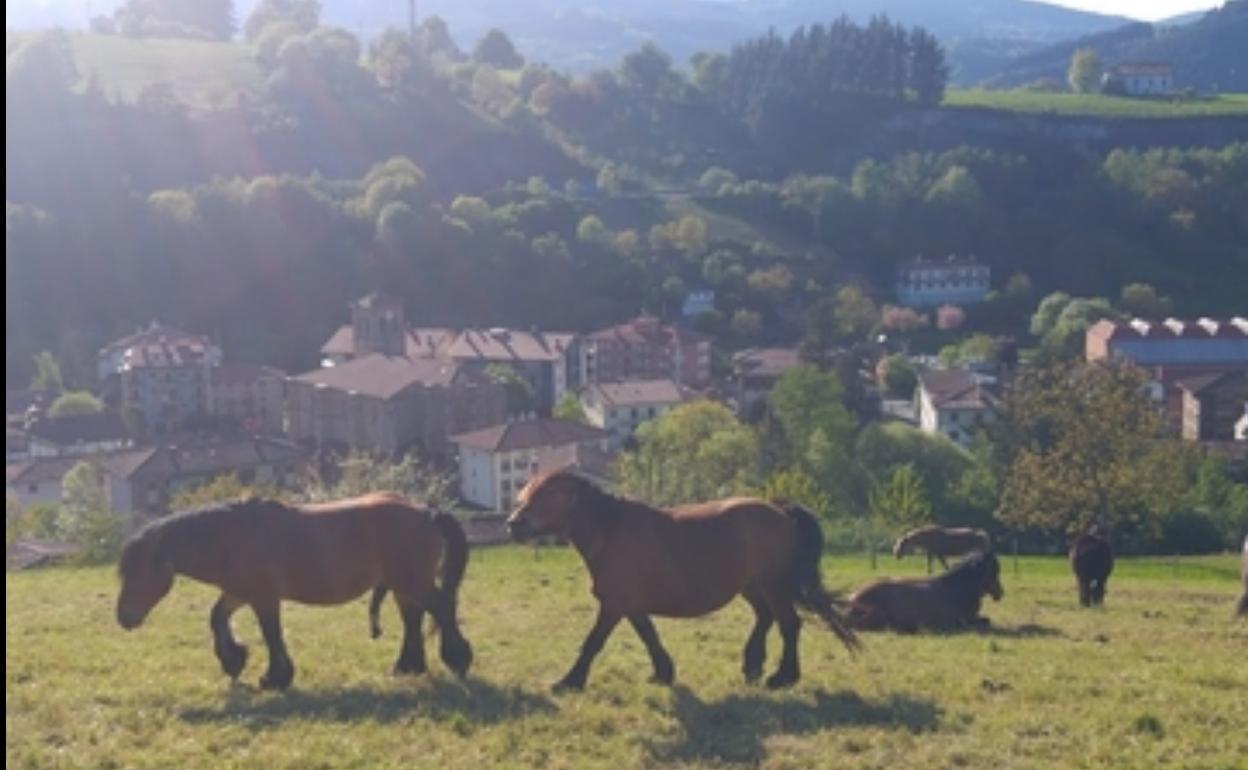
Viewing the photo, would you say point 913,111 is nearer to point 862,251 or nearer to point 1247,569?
point 862,251

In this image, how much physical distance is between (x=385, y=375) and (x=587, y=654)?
7088 cm

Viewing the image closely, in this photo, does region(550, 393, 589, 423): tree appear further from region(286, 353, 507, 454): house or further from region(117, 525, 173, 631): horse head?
region(117, 525, 173, 631): horse head

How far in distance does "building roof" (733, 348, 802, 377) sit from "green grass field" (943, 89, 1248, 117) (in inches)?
3665

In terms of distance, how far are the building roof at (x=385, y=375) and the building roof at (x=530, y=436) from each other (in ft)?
23.5

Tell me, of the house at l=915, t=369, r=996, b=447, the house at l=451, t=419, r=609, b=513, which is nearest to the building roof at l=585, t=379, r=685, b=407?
the house at l=451, t=419, r=609, b=513

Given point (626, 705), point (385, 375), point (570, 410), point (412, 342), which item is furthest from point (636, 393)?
point (626, 705)

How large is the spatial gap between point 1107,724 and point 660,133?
16277 cm

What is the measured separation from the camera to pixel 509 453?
66.1m

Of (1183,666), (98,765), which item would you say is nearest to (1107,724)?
(1183,666)

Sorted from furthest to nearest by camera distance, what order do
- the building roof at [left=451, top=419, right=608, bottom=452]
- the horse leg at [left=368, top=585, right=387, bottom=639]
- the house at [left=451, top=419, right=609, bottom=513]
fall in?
the building roof at [left=451, top=419, right=608, bottom=452] < the house at [left=451, top=419, right=609, bottom=513] < the horse leg at [left=368, top=585, right=387, bottom=639]

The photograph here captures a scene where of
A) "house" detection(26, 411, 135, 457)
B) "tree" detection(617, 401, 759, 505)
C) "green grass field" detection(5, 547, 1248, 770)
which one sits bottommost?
"house" detection(26, 411, 135, 457)

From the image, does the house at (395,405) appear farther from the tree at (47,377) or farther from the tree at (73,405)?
the tree at (47,377)

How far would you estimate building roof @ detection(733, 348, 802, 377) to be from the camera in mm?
91375

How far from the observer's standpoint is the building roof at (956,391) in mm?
77625
